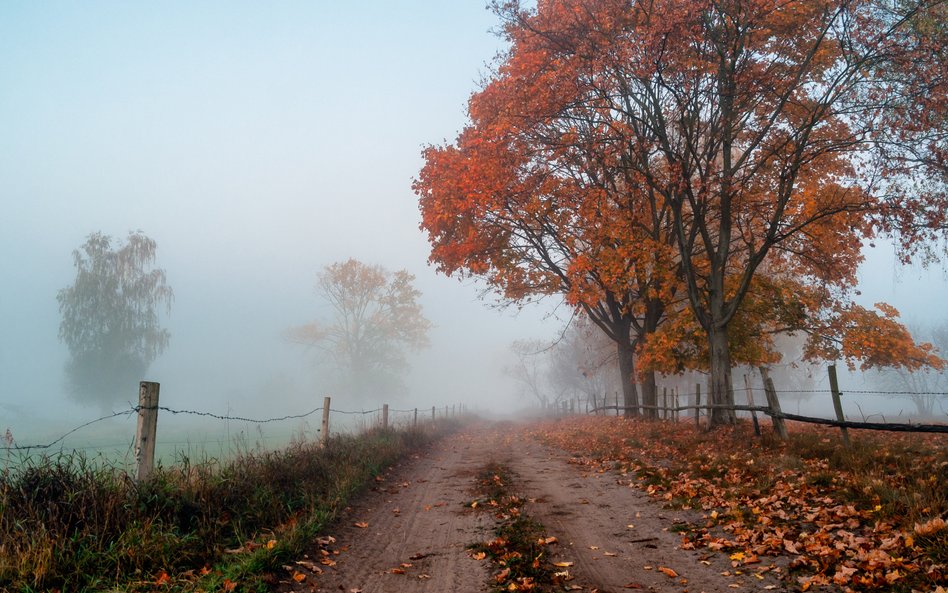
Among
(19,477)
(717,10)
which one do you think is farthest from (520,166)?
(19,477)

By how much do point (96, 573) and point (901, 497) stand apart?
8.05 m

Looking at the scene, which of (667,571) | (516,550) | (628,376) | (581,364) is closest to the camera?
(667,571)

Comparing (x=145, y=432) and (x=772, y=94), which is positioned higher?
(x=772, y=94)

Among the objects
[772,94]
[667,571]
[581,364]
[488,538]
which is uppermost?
[772,94]

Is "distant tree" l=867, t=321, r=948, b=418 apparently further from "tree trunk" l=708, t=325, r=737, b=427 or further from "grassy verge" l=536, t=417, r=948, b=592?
"grassy verge" l=536, t=417, r=948, b=592

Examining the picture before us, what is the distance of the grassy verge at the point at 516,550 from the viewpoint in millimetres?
4984

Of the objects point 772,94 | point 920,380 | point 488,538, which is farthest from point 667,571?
point 920,380

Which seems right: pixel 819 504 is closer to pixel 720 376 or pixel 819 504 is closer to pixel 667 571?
pixel 667 571

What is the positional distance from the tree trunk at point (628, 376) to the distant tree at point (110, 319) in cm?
3199

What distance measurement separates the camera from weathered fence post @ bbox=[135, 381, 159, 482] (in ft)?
20.9

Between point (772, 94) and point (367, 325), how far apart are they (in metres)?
42.4

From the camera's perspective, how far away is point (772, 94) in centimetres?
1248

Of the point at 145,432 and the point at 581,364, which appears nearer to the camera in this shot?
the point at 145,432

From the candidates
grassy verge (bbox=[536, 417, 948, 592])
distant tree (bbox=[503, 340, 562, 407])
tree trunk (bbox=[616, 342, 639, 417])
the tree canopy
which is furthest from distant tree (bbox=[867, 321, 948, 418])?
grassy verge (bbox=[536, 417, 948, 592])
